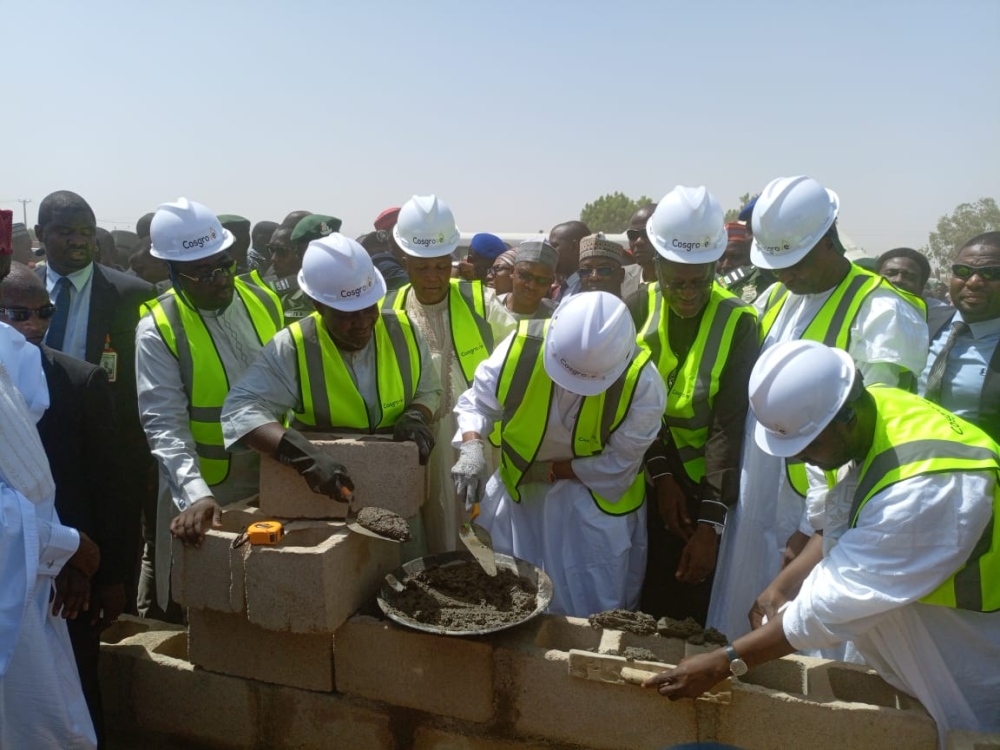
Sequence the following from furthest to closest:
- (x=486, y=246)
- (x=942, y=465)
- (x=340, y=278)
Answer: (x=486, y=246) < (x=340, y=278) < (x=942, y=465)

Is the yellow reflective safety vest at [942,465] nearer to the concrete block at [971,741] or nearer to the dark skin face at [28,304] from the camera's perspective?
the concrete block at [971,741]

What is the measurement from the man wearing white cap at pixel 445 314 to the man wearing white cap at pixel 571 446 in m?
0.55

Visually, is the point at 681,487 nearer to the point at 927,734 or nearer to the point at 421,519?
the point at 421,519

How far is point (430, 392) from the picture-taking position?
3.82 meters

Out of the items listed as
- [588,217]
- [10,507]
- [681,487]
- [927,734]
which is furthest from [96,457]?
[588,217]

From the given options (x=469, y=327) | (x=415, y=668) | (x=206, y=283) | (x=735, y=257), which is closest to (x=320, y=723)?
(x=415, y=668)

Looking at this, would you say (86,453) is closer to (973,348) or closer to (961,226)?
(973,348)

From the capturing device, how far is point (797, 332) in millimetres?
3729

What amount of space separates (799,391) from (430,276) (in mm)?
2484

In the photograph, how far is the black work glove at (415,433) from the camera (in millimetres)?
3467

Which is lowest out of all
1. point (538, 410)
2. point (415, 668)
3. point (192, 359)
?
point (415, 668)

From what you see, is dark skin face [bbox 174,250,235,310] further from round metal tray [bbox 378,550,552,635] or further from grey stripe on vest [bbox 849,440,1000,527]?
grey stripe on vest [bbox 849,440,1000,527]

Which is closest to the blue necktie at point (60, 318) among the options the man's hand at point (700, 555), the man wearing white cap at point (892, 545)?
the man's hand at point (700, 555)

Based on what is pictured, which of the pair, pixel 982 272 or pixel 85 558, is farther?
pixel 982 272
